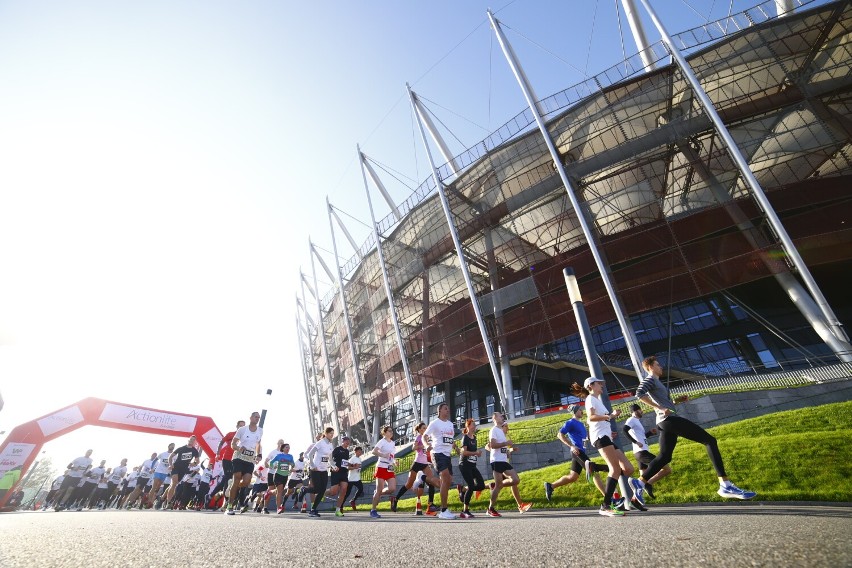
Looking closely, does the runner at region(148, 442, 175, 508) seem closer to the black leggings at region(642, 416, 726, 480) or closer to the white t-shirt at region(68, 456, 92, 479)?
the white t-shirt at region(68, 456, 92, 479)

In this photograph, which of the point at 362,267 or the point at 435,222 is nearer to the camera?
the point at 435,222

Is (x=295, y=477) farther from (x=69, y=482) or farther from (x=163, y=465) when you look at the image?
(x=69, y=482)

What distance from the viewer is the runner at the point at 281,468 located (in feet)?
33.6

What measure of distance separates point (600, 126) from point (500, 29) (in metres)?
7.93

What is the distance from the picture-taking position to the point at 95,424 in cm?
2022

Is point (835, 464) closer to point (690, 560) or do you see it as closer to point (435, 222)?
point (690, 560)

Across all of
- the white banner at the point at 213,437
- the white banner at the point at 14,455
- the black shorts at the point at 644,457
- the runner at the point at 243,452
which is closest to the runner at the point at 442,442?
the black shorts at the point at 644,457

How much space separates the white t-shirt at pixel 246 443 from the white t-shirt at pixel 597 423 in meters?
6.60

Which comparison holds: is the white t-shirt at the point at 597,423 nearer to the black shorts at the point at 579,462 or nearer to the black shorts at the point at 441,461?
the black shorts at the point at 579,462

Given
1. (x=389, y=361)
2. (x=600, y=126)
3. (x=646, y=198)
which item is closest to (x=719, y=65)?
(x=600, y=126)

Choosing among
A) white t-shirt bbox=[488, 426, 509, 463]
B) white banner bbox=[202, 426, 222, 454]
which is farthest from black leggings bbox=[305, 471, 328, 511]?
white banner bbox=[202, 426, 222, 454]

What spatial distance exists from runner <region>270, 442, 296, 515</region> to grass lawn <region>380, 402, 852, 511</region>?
461 centimetres

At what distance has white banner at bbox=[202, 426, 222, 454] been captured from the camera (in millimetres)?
22661

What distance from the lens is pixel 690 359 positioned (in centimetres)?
3052
